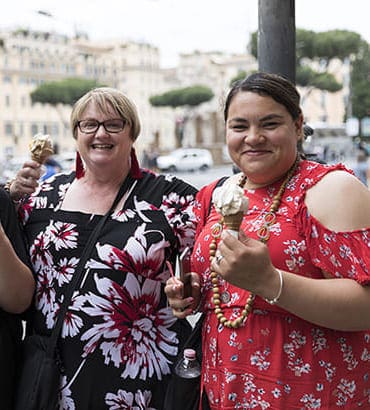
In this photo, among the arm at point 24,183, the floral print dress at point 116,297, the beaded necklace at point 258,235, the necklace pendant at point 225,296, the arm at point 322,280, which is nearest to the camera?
the arm at point 322,280

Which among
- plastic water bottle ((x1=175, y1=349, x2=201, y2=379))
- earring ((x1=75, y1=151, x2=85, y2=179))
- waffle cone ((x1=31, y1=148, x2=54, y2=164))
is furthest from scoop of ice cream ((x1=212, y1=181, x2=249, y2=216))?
waffle cone ((x1=31, y1=148, x2=54, y2=164))

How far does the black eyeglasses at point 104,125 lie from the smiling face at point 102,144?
0.04ft

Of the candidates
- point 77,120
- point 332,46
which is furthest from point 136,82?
point 77,120

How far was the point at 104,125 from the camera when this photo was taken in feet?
8.50

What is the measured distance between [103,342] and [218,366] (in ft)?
2.10

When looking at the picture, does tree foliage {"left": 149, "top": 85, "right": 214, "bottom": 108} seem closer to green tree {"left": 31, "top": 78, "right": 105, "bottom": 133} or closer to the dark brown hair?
green tree {"left": 31, "top": 78, "right": 105, "bottom": 133}

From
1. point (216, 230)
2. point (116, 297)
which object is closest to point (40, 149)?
point (116, 297)

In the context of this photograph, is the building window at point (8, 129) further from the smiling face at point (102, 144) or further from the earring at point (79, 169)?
the smiling face at point (102, 144)

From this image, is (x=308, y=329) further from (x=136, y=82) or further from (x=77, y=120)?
(x=136, y=82)

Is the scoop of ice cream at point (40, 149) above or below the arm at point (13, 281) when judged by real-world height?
above

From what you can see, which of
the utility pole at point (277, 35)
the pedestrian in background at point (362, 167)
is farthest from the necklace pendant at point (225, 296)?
the pedestrian in background at point (362, 167)

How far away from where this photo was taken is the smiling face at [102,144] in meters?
2.58

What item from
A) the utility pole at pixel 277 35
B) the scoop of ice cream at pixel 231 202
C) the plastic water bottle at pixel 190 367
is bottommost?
the plastic water bottle at pixel 190 367

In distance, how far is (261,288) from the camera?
1755 mm
